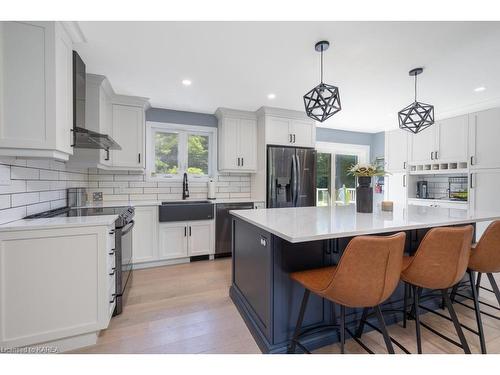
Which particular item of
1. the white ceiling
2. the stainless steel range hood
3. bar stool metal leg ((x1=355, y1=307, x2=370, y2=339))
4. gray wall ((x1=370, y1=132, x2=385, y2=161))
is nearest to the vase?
bar stool metal leg ((x1=355, y1=307, x2=370, y2=339))

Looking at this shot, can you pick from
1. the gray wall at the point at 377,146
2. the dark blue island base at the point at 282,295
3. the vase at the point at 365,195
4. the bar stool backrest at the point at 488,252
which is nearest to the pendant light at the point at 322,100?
the vase at the point at 365,195

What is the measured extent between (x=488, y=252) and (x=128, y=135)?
400 centimetres

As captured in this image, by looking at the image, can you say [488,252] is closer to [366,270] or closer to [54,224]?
[366,270]

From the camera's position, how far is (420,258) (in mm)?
1410

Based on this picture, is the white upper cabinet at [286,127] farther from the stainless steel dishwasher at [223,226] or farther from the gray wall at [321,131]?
the stainless steel dishwasher at [223,226]

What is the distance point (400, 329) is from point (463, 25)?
8.08ft

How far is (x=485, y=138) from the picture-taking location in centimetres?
333

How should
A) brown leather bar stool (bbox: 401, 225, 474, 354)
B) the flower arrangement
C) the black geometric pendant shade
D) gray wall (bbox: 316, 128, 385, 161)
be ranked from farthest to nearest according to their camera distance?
1. gray wall (bbox: 316, 128, 385, 161)
2. the flower arrangement
3. the black geometric pendant shade
4. brown leather bar stool (bbox: 401, 225, 474, 354)

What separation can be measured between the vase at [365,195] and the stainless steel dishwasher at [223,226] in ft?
6.00

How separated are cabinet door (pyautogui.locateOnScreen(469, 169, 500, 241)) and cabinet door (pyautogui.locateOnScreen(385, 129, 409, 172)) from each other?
45.2 inches

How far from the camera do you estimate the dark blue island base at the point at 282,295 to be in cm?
152

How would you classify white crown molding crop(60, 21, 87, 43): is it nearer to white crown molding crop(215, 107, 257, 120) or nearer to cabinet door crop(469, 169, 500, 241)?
white crown molding crop(215, 107, 257, 120)

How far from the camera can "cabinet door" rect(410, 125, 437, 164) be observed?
3979 mm
